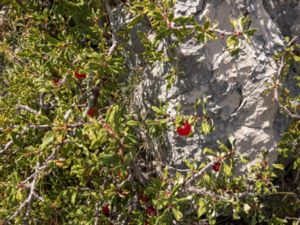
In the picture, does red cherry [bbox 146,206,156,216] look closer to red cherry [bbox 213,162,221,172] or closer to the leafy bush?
the leafy bush

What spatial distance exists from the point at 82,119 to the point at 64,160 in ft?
1.57

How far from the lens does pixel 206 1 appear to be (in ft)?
10.1

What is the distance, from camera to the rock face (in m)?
3.10

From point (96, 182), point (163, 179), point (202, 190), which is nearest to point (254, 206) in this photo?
point (202, 190)

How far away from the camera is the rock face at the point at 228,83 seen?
3096 mm

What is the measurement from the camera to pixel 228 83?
3152mm

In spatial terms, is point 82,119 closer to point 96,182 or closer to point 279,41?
point 96,182

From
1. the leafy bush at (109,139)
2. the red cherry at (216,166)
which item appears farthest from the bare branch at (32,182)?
the red cherry at (216,166)

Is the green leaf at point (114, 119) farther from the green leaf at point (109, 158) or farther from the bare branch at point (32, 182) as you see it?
the bare branch at point (32, 182)

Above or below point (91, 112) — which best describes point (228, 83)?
above

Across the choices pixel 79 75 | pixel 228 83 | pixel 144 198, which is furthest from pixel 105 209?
pixel 228 83

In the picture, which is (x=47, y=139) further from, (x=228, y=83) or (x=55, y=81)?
(x=228, y=83)

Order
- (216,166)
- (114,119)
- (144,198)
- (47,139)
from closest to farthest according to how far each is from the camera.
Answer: (114,119), (47,139), (216,166), (144,198)

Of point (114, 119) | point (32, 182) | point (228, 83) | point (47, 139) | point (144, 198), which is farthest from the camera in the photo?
point (144, 198)
